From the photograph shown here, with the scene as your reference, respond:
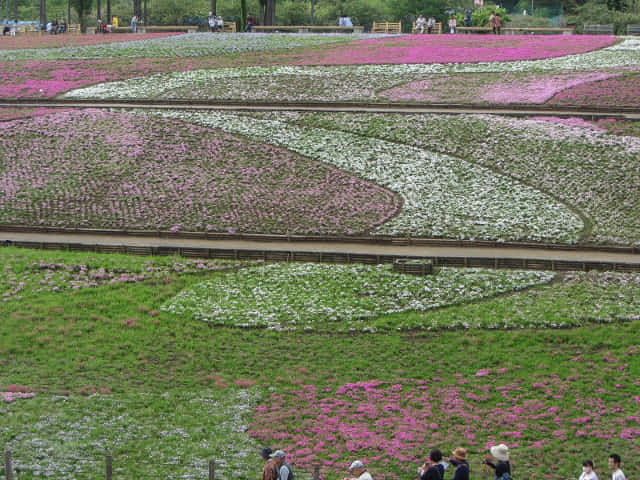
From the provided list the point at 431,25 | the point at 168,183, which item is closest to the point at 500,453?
the point at 168,183

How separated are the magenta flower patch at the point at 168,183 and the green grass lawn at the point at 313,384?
28.4 feet

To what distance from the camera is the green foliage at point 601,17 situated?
97125 mm

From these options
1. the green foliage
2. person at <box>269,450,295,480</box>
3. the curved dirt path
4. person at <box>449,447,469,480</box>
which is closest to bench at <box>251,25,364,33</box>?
the green foliage

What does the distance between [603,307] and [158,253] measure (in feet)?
66.0

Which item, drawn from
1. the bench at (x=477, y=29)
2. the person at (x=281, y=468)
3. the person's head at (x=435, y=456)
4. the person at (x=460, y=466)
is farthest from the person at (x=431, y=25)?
the person at (x=281, y=468)

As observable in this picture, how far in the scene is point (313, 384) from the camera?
27.8 metres

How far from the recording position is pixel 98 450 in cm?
2272

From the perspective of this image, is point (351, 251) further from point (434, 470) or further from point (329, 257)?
point (434, 470)

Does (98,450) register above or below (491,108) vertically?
below

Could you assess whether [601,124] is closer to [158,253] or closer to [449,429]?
[158,253]

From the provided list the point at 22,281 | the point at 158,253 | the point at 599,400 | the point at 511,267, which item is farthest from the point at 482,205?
the point at 22,281

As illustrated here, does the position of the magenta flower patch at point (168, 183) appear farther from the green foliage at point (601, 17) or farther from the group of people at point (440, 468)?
the green foliage at point (601, 17)

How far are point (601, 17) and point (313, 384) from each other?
8493 cm

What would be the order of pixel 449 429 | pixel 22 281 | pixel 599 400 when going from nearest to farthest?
1. pixel 449 429
2. pixel 599 400
3. pixel 22 281
